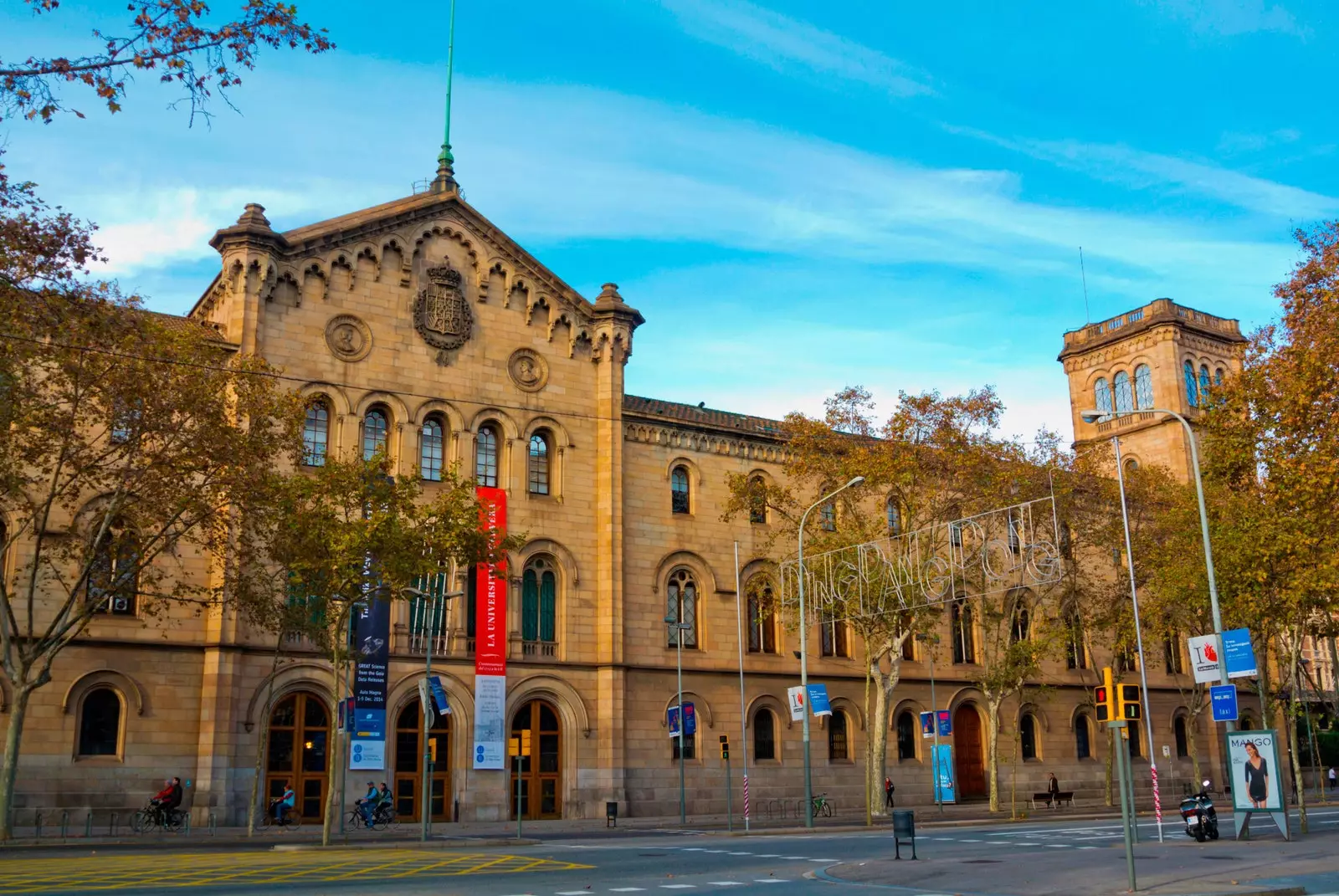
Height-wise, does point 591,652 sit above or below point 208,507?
below

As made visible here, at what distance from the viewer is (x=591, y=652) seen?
143ft

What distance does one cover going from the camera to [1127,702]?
18.1 metres

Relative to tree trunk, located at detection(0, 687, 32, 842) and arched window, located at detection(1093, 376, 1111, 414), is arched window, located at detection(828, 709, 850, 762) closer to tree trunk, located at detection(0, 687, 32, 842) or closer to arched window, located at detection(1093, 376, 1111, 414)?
arched window, located at detection(1093, 376, 1111, 414)

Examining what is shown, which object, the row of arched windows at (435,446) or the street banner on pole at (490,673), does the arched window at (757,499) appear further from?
the street banner on pole at (490,673)

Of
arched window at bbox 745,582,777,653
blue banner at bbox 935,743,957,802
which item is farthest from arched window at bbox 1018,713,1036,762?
arched window at bbox 745,582,777,653

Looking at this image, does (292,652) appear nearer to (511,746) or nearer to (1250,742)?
(511,746)

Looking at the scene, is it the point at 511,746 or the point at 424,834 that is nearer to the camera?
the point at 424,834

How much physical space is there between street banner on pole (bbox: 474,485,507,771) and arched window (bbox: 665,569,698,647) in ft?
23.2

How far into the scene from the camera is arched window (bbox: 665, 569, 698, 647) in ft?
151

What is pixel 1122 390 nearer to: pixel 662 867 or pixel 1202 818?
pixel 1202 818

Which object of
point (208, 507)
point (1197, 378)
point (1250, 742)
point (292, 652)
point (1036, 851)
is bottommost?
point (1036, 851)

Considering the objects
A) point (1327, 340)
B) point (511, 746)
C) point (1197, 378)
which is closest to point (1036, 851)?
point (1327, 340)

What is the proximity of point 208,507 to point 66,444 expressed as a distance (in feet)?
12.1

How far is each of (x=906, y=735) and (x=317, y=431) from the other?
87.3ft
